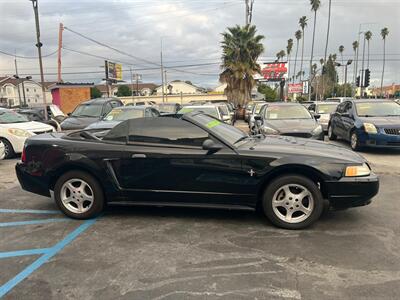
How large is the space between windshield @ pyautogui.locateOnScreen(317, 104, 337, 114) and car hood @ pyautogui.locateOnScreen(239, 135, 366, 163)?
1077 cm

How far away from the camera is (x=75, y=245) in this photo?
3943 mm

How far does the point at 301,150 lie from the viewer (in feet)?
14.4

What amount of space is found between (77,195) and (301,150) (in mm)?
3045

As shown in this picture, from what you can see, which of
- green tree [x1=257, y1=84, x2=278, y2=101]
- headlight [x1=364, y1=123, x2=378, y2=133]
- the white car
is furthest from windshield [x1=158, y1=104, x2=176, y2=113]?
green tree [x1=257, y1=84, x2=278, y2=101]

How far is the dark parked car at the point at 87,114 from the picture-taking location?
12.8 meters

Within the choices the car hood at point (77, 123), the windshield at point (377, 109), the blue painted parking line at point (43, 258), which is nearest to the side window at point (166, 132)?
the blue painted parking line at point (43, 258)

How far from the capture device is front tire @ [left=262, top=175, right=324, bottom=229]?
4.16 metres

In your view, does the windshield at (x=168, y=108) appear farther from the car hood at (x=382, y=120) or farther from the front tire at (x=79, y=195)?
the front tire at (x=79, y=195)

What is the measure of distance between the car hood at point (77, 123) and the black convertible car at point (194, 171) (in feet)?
25.9

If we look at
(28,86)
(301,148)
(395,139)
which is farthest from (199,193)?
(28,86)

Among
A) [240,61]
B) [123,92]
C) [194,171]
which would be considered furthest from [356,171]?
[123,92]

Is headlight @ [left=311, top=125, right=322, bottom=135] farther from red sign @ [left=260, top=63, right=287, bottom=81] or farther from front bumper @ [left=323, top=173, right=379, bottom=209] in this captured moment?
red sign @ [left=260, top=63, right=287, bottom=81]

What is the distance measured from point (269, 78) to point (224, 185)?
154 ft

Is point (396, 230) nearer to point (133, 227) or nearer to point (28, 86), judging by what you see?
point (133, 227)
